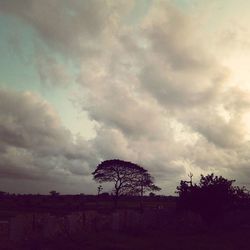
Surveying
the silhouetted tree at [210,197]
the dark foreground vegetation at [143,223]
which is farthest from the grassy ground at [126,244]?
the silhouetted tree at [210,197]

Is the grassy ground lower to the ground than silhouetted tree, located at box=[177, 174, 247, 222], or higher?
lower

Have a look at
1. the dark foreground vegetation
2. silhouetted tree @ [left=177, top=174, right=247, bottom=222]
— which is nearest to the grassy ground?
the dark foreground vegetation

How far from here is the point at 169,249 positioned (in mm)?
20953

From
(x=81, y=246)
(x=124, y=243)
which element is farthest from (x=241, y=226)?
(x=81, y=246)

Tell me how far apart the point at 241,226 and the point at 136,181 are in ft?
71.0

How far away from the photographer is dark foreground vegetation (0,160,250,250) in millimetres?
21969

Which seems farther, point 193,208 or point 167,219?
point 167,219

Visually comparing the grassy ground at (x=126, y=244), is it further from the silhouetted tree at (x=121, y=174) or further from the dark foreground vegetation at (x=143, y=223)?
the silhouetted tree at (x=121, y=174)

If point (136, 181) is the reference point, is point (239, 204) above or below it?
below

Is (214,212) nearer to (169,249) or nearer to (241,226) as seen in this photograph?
(241,226)

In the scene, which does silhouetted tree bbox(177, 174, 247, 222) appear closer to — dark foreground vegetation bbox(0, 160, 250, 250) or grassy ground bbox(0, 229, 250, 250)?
dark foreground vegetation bbox(0, 160, 250, 250)

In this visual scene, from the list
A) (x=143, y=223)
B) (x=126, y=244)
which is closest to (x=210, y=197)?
(x=143, y=223)

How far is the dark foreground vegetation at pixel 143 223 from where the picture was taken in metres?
22.0

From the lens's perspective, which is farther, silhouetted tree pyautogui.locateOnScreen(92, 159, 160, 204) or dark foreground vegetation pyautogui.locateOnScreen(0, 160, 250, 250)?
silhouetted tree pyautogui.locateOnScreen(92, 159, 160, 204)
